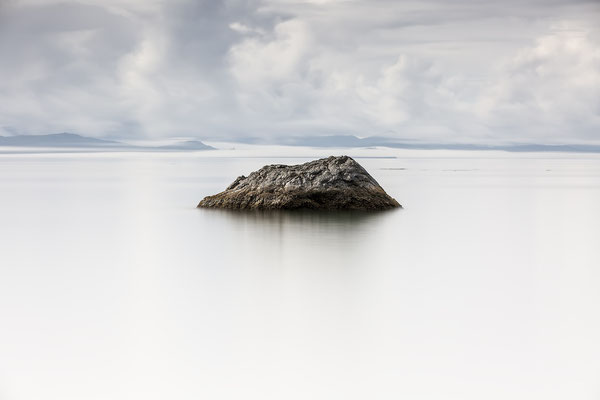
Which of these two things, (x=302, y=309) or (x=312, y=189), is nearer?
(x=302, y=309)

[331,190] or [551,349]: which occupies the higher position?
[331,190]

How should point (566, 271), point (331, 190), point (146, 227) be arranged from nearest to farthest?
point (566, 271) < point (146, 227) < point (331, 190)

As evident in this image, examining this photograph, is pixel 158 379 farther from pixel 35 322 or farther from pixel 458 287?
pixel 458 287

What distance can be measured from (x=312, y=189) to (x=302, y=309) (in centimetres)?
972

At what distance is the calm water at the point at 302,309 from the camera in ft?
19.2

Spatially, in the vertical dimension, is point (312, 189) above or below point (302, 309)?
above

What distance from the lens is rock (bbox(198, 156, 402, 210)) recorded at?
57.4ft

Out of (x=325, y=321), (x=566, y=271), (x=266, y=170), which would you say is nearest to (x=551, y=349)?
(x=325, y=321)

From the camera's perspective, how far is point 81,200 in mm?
23328

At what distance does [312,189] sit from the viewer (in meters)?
17.6

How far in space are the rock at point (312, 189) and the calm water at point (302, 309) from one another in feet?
4.57

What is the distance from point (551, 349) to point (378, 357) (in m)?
1.47

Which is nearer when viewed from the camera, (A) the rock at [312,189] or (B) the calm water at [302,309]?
(B) the calm water at [302,309]

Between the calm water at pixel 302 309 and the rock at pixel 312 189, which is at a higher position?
the rock at pixel 312 189
